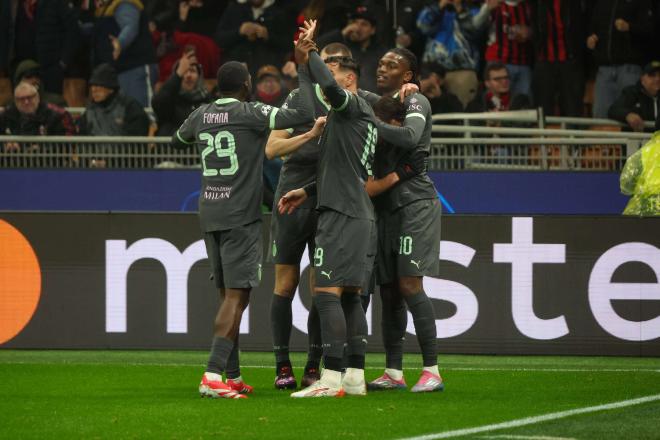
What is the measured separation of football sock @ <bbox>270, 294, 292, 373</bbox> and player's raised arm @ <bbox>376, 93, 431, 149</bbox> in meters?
1.39

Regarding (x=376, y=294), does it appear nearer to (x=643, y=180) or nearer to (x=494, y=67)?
(x=643, y=180)

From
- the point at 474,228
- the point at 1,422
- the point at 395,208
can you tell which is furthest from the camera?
the point at 474,228

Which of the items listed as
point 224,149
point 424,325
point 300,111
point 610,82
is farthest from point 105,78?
point 424,325

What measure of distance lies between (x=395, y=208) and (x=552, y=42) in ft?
24.6

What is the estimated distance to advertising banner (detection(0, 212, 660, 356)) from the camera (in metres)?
12.0

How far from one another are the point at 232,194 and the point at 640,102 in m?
7.79

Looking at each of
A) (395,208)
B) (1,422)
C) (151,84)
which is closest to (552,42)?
(151,84)

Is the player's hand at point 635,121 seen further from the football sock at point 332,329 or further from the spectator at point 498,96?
the football sock at point 332,329

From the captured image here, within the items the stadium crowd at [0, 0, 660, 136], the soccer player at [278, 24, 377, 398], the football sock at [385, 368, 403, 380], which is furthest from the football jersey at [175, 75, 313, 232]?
the stadium crowd at [0, 0, 660, 136]

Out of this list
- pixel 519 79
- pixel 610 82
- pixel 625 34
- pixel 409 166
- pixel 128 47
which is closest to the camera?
pixel 409 166

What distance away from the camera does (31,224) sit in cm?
1254

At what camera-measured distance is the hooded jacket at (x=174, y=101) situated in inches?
621

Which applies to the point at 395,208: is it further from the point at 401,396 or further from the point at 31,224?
the point at 31,224

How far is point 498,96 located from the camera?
53.3 feet
